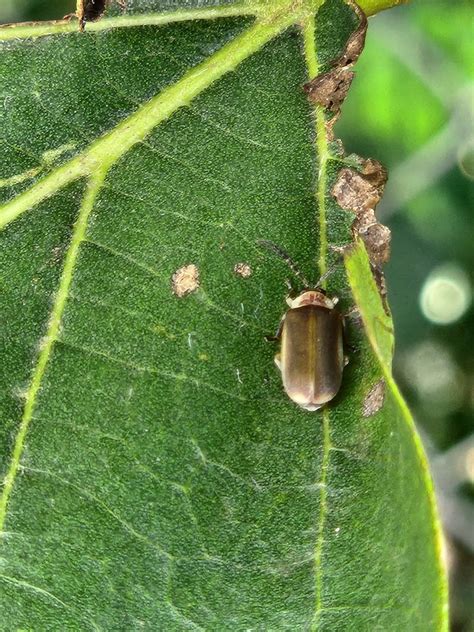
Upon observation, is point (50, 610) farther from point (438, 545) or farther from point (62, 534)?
point (438, 545)

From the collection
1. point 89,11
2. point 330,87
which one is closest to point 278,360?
point 330,87

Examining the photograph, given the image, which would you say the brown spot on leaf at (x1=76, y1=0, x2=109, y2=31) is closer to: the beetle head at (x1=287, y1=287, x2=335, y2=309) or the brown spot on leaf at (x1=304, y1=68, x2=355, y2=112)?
the brown spot on leaf at (x1=304, y1=68, x2=355, y2=112)

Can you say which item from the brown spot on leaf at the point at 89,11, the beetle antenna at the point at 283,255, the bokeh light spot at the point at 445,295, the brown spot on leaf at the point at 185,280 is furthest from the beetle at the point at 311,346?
the bokeh light spot at the point at 445,295

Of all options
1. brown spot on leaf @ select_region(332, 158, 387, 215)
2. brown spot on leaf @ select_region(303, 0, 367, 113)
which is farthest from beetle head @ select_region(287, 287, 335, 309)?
brown spot on leaf @ select_region(303, 0, 367, 113)

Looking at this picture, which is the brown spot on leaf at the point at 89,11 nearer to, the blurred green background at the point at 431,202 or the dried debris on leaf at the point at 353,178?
the dried debris on leaf at the point at 353,178

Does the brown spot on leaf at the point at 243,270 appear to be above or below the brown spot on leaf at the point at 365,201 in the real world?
below

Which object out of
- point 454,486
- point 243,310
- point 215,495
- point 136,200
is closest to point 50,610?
point 215,495
